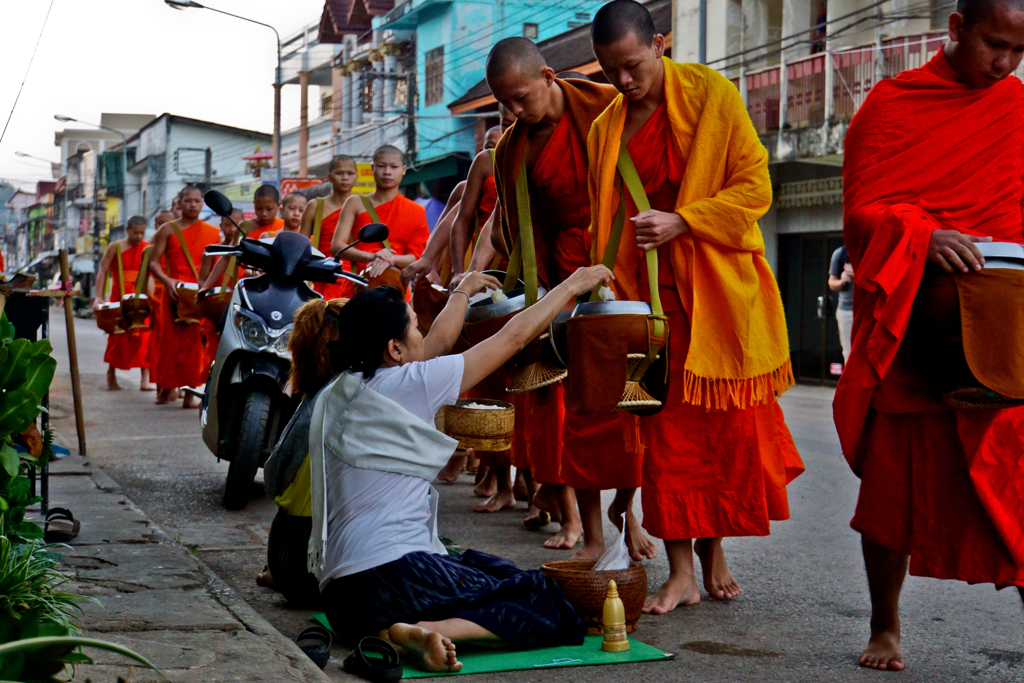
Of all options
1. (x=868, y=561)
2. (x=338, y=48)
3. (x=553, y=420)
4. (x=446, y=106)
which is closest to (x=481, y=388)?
(x=553, y=420)

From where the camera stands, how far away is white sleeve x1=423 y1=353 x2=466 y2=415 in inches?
139

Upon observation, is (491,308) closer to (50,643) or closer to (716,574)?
(716,574)

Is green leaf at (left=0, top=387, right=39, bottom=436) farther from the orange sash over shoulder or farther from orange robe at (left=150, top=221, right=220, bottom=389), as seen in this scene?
orange robe at (left=150, top=221, right=220, bottom=389)

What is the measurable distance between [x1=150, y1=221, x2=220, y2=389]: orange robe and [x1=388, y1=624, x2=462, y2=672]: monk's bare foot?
785cm

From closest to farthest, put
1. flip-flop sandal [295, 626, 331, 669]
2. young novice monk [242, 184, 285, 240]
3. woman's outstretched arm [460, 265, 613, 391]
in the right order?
flip-flop sandal [295, 626, 331, 669]
woman's outstretched arm [460, 265, 613, 391]
young novice monk [242, 184, 285, 240]

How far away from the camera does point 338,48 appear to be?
4156cm

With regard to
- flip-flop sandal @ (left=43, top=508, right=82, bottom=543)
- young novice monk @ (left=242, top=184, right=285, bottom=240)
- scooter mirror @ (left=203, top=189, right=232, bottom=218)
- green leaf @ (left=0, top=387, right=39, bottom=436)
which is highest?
young novice monk @ (left=242, top=184, right=285, bottom=240)

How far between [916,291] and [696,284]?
2.75 feet

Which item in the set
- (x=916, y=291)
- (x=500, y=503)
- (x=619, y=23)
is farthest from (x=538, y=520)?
(x=916, y=291)

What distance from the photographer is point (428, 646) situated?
3.35 metres

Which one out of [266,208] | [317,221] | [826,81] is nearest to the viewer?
[317,221]

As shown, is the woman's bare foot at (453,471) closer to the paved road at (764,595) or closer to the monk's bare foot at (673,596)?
the paved road at (764,595)

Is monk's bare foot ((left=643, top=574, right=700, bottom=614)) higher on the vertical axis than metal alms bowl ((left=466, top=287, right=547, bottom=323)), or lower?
lower

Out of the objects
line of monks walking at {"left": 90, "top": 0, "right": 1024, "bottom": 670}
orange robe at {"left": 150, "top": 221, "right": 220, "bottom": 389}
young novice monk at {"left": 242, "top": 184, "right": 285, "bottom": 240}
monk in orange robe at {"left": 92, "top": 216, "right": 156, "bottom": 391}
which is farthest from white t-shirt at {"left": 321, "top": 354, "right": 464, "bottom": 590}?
monk in orange robe at {"left": 92, "top": 216, "right": 156, "bottom": 391}
